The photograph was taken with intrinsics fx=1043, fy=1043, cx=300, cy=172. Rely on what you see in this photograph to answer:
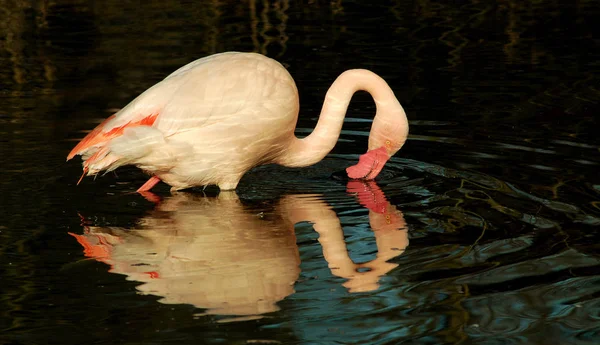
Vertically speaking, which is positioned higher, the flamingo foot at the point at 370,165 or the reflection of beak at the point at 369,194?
the flamingo foot at the point at 370,165

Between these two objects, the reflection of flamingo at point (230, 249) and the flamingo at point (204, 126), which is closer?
the reflection of flamingo at point (230, 249)

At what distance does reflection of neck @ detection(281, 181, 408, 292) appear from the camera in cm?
499

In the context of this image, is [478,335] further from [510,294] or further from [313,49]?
[313,49]

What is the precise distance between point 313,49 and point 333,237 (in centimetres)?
621

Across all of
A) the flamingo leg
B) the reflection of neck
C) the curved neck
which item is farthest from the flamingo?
the reflection of neck

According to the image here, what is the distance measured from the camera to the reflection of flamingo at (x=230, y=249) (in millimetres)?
4766

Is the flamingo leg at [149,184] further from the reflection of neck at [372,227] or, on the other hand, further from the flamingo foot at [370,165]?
the flamingo foot at [370,165]

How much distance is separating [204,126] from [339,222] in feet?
3.53

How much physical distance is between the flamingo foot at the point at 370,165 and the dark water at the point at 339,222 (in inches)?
5.1

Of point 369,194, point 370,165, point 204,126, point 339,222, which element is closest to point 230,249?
point 339,222

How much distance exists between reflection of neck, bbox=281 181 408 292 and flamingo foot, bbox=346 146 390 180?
0.06 metres

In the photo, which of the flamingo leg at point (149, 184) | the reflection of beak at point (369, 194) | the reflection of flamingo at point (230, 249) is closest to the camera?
the reflection of flamingo at point (230, 249)

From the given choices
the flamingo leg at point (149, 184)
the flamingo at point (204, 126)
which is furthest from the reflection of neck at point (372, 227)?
the flamingo leg at point (149, 184)

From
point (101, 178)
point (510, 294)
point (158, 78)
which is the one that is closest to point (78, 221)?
point (101, 178)
